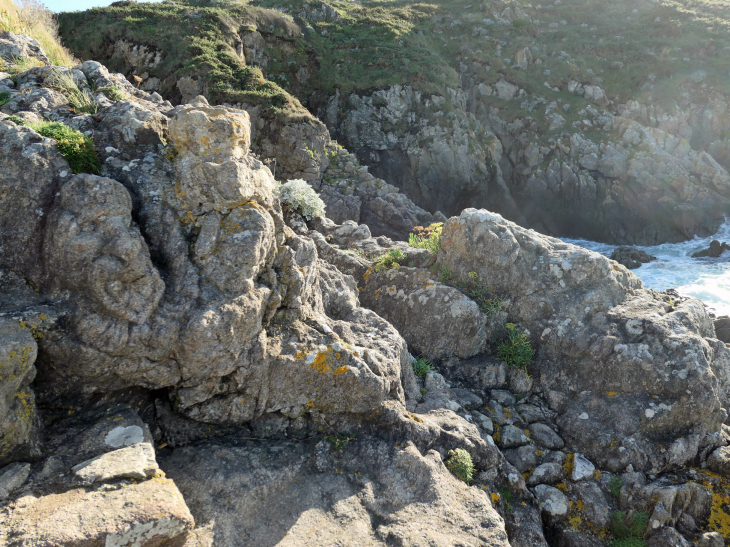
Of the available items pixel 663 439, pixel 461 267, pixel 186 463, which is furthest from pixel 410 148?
pixel 186 463

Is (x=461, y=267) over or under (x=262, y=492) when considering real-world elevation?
over

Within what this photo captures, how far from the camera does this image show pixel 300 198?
10633 mm

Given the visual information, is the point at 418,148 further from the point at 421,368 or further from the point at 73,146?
the point at 73,146

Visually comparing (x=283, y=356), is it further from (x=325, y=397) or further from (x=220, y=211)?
(x=220, y=211)

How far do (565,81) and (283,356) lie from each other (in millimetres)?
45304

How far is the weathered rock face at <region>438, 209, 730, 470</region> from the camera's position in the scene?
23.2 feet

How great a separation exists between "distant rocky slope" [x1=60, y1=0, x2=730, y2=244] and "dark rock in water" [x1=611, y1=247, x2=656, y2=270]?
583cm

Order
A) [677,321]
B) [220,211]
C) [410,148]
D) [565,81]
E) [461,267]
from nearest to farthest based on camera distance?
[220,211], [677,321], [461,267], [410,148], [565,81]

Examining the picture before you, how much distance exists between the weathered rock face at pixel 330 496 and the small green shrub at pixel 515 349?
3.26 meters

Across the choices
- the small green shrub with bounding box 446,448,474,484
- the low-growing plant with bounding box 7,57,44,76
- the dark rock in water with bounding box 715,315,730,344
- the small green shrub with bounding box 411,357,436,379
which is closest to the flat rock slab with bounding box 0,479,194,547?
the small green shrub with bounding box 446,448,474,484

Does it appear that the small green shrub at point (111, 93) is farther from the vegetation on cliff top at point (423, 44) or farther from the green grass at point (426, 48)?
the vegetation on cliff top at point (423, 44)

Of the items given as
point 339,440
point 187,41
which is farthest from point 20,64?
point 187,41

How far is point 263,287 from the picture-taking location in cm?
579

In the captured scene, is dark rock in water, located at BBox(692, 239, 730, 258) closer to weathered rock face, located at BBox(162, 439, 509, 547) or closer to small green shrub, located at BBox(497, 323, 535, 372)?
small green shrub, located at BBox(497, 323, 535, 372)
